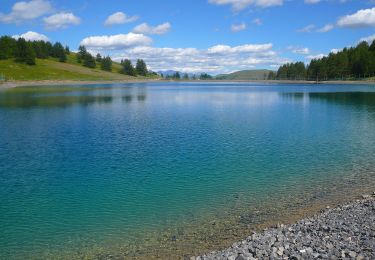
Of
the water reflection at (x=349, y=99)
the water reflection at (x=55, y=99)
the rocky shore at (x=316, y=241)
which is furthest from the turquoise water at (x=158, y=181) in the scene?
the water reflection at (x=349, y=99)

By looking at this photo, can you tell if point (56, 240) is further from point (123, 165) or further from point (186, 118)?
point (186, 118)

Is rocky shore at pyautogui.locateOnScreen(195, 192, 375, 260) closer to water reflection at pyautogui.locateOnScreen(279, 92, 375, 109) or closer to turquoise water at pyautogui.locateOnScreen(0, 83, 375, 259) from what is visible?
turquoise water at pyautogui.locateOnScreen(0, 83, 375, 259)

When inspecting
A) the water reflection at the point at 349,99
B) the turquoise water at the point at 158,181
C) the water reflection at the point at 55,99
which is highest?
the water reflection at the point at 55,99

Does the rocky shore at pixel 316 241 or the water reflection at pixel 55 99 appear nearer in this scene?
the rocky shore at pixel 316 241

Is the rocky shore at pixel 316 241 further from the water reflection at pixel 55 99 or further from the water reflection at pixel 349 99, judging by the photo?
the water reflection at pixel 55 99

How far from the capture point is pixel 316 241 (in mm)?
14852

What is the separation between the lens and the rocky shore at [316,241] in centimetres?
1364

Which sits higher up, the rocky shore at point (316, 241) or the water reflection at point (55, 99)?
the water reflection at point (55, 99)

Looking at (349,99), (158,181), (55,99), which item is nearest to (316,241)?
(158,181)

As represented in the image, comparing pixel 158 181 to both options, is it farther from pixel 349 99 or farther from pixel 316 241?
pixel 349 99

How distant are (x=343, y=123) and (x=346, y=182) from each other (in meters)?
33.3

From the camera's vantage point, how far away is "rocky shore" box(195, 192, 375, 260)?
1364 cm

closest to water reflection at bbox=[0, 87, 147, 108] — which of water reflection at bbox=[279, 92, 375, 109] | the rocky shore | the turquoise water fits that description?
the turquoise water

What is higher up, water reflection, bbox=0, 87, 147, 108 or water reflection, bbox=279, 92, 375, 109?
water reflection, bbox=0, 87, 147, 108
